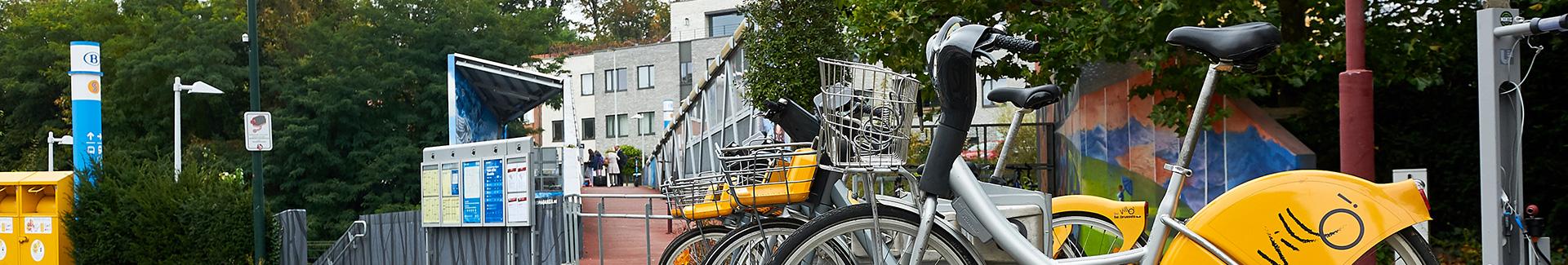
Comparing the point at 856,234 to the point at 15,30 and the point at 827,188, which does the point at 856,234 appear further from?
the point at 15,30

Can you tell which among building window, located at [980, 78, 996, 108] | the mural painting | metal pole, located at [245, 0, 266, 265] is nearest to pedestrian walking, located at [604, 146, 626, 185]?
building window, located at [980, 78, 996, 108]

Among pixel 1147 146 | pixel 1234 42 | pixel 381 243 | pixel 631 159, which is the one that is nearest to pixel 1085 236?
pixel 1234 42

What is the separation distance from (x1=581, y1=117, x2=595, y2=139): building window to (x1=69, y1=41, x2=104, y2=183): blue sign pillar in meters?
43.0

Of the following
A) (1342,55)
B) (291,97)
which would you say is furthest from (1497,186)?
(291,97)

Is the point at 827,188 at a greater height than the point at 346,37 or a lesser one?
lesser

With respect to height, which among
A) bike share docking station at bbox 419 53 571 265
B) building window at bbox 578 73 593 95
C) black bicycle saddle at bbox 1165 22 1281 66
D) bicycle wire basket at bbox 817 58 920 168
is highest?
building window at bbox 578 73 593 95

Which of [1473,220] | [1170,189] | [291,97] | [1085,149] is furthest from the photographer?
[291,97]

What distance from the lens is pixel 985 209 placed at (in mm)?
4609

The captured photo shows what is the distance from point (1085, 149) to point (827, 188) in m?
5.60

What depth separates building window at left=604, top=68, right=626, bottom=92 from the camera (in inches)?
2279

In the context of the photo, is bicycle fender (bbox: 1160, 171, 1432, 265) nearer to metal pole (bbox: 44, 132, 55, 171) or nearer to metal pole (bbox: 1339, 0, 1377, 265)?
metal pole (bbox: 1339, 0, 1377, 265)

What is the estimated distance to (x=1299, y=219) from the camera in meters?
4.48

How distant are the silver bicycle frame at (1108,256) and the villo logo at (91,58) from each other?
55.3 feet

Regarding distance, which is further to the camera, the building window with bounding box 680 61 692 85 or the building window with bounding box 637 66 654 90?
the building window with bounding box 637 66 654 90
